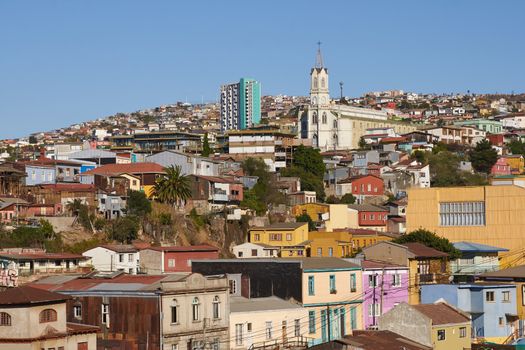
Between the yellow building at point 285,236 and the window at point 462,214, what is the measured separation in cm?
951

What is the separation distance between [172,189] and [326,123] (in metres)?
59.8

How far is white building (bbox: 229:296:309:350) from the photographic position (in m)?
45.2

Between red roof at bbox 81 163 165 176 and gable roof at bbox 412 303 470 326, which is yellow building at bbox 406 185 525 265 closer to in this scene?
red roof at bbox 81 163 165 176

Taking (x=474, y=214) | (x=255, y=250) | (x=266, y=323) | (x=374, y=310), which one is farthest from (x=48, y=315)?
(x=474, y=214)

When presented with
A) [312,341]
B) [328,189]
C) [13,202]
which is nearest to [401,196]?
[328,189]

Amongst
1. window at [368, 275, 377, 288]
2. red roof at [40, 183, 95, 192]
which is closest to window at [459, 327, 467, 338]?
window at [368, 275, 377, 288]

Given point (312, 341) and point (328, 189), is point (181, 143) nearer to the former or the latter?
point (328, 189)

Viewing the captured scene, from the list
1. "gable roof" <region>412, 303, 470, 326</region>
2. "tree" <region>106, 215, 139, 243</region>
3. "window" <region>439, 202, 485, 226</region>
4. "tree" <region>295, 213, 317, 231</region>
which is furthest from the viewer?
"tree" <region>295, 213, 317, 231</region>

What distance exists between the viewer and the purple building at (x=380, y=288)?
53.9 m

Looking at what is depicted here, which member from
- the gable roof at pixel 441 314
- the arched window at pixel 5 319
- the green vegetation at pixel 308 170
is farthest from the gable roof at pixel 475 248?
the arched window at pixel 5 319

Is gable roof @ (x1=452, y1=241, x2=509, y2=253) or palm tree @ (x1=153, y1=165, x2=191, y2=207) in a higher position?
palm tree @ (x1=153, y1=165, x2=191, y2=207)

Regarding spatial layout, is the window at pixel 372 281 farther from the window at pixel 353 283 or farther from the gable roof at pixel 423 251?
the gable roof at pixel 423 251

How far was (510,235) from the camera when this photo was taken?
72.6 metres

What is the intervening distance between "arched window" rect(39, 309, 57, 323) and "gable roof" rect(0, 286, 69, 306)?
0.34 m
